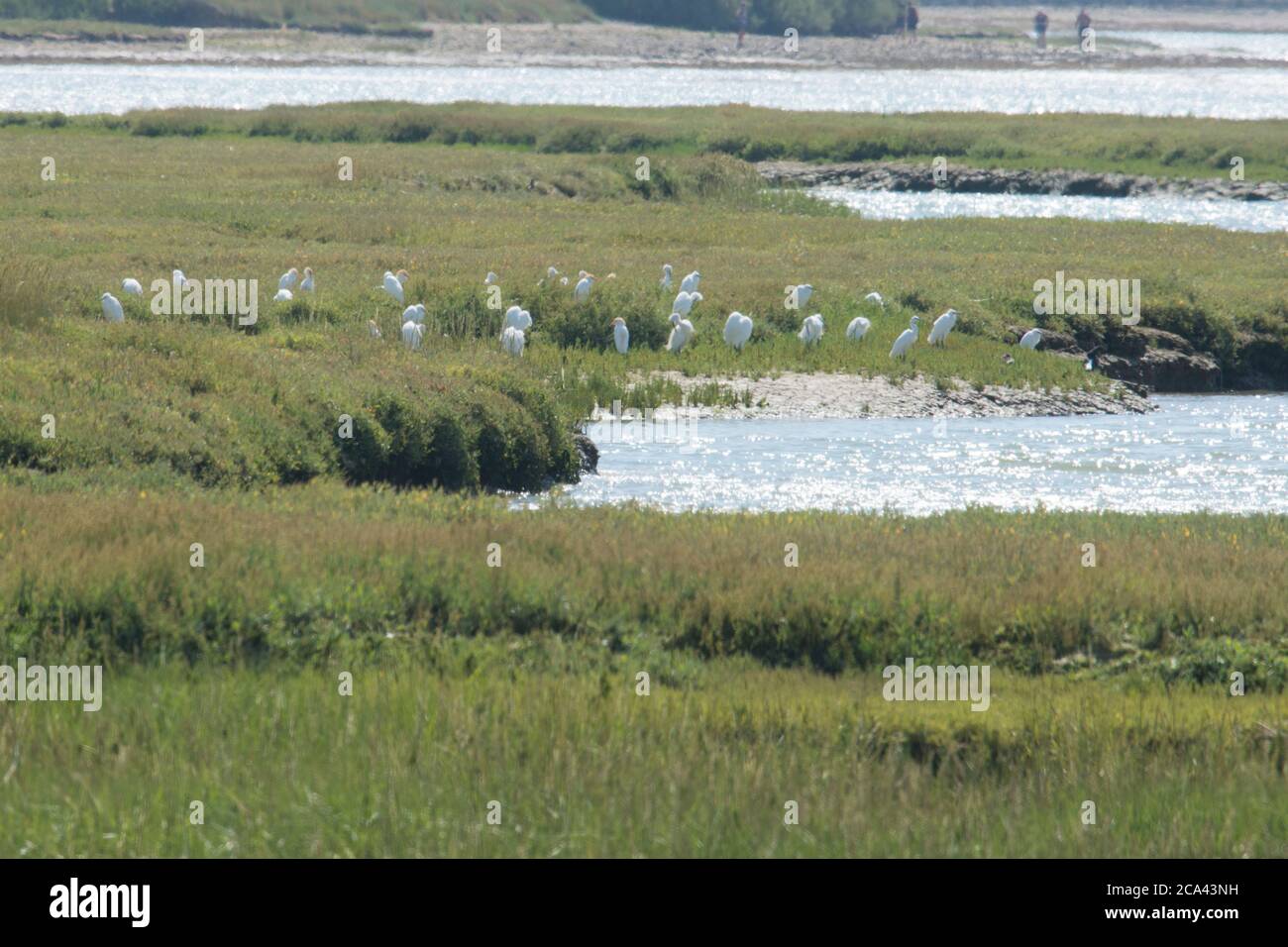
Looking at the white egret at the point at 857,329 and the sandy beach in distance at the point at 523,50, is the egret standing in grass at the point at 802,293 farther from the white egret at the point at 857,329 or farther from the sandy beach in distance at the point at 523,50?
the sandy beach in distance at the point at 523,50

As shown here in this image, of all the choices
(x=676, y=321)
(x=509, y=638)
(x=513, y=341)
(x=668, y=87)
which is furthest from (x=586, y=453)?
(x=668, y=87)

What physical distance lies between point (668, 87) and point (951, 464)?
12216cm

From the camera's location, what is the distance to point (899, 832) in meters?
7.52

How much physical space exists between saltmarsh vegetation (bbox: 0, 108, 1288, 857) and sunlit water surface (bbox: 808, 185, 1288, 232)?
33.6 m

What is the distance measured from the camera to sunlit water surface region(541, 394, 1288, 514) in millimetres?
19922

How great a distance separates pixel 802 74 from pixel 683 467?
159 metres

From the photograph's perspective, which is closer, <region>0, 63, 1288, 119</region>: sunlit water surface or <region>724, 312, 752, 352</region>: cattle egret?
<region>724, 312, 752, 352</region>: cattle egret

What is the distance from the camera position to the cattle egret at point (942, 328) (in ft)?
92.7

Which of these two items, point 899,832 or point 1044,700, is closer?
point 899,832

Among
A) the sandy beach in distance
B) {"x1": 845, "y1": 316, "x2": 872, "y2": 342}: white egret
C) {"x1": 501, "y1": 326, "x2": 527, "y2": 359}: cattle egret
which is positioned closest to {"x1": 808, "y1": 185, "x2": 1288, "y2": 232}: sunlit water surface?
{"x1": 845, "y1": 316, "x2": 872, "y2": 342}: white egret

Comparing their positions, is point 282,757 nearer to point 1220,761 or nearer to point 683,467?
point 1220,761

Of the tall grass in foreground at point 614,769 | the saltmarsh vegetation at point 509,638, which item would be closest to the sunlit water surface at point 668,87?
the saltmarsh vegetation at point 509,638

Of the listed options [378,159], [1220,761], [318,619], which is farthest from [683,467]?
[378,159]

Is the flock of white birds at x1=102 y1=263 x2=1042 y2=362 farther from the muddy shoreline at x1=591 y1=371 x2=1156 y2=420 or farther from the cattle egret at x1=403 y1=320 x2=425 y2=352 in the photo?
the muddy shoreline at x1=591 y1=371 x2=1156 y2=420
